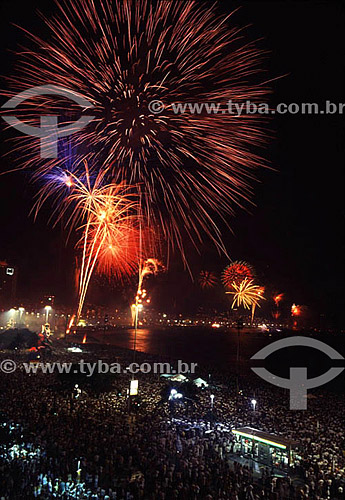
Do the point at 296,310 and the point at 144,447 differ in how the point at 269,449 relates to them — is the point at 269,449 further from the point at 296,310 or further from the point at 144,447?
the point at 296,310

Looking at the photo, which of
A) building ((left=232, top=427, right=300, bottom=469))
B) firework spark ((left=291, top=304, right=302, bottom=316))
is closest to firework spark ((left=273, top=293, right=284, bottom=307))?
firework spark ((left=291, top=304, right=302, bottom=316))

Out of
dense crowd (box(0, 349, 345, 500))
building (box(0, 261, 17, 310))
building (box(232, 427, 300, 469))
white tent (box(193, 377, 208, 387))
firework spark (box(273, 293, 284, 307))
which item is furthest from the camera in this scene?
firework spark (box(273, 293, 284, 307))

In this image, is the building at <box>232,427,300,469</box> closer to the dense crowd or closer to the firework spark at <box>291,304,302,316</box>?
the dense crowd

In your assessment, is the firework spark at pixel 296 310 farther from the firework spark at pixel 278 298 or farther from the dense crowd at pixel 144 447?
the dense crowd at pixel 144 447

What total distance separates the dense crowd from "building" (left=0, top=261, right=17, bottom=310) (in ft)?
149

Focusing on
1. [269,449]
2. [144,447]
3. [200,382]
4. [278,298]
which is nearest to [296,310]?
[278,298]

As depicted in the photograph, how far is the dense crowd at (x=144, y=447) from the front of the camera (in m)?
9.22

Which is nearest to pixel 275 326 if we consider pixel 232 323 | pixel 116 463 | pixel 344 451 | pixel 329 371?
pixel 232 323

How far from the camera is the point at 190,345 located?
2539 inches

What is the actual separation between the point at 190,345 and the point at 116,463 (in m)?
55.2

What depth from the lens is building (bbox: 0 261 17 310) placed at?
6128cm

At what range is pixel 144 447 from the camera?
11641 mm

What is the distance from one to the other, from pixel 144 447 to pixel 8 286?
57.8 meters

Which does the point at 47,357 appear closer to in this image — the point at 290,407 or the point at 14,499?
the point at 290,407
